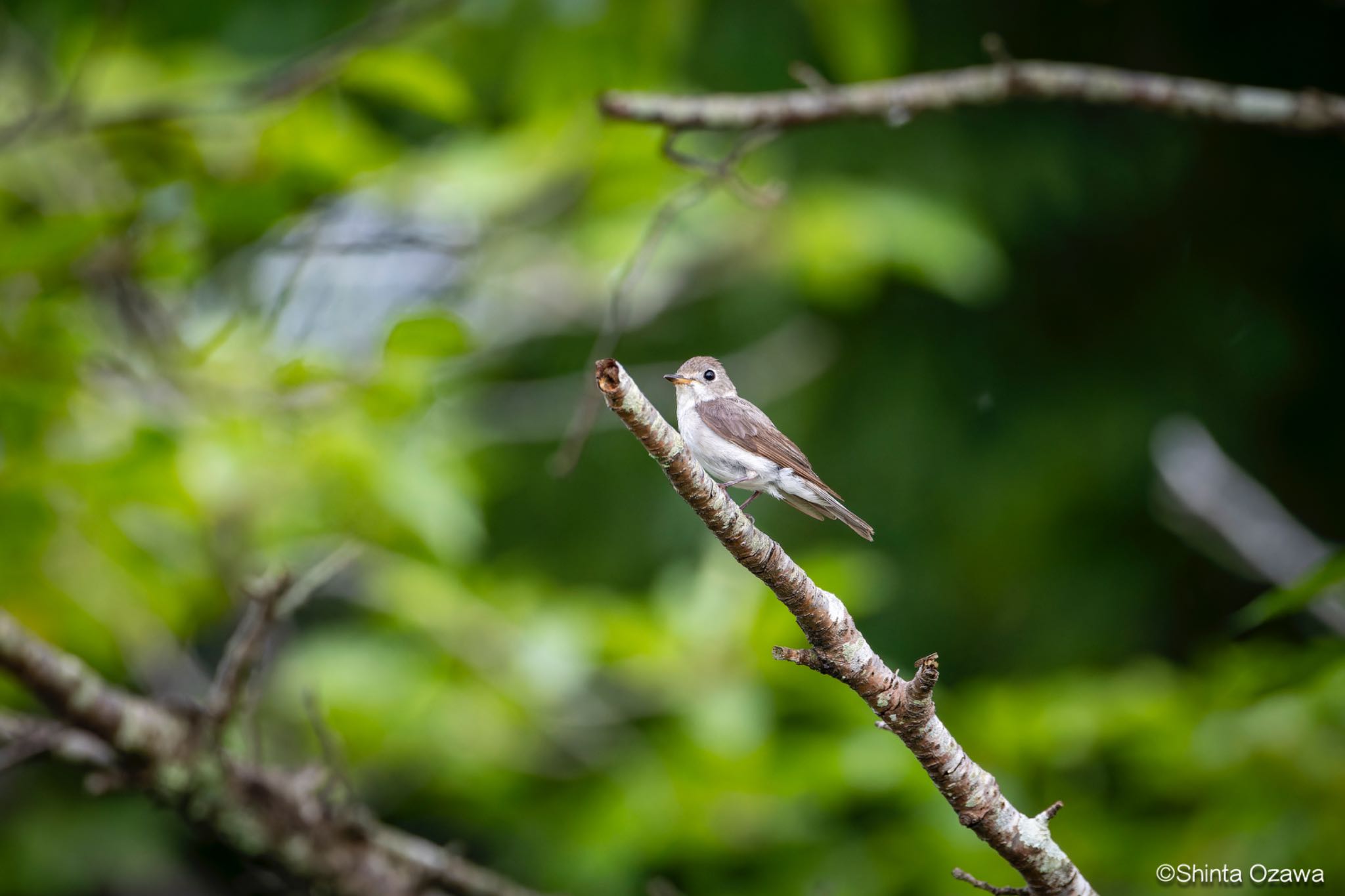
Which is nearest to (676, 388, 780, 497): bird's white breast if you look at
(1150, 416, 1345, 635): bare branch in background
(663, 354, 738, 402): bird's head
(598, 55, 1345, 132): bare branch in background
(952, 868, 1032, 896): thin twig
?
(663, 354, 738, 402): bird's head

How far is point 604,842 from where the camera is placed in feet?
15.2

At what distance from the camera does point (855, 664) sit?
1.85 m

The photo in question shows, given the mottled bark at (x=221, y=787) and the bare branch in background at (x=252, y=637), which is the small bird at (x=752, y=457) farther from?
the mottled bark at (x=221, y=787)

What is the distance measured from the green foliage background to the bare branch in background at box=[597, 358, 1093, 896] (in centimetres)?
111

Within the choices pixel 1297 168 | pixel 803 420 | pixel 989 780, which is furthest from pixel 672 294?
pixel 989 780

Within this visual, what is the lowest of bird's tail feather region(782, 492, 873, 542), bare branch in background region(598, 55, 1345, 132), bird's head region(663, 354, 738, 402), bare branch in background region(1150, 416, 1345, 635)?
bird's tail feather region(782, 492, 873, 542)

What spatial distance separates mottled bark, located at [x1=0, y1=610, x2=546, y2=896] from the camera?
128 inches

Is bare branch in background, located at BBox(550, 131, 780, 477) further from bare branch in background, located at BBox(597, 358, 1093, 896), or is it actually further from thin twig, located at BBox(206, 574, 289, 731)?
bare branch in background, located at BBox(597, 358, 1093, 896)

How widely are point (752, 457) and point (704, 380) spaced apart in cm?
60

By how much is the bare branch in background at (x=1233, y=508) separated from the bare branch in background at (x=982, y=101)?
110 inches

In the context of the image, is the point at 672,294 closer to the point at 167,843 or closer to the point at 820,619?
the point at 167,843

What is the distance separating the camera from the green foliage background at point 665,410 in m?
4.28

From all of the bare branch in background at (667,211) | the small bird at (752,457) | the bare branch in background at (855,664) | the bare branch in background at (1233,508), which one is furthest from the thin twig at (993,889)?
the bare branch in background at (1233,508)

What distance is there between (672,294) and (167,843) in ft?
14.2
